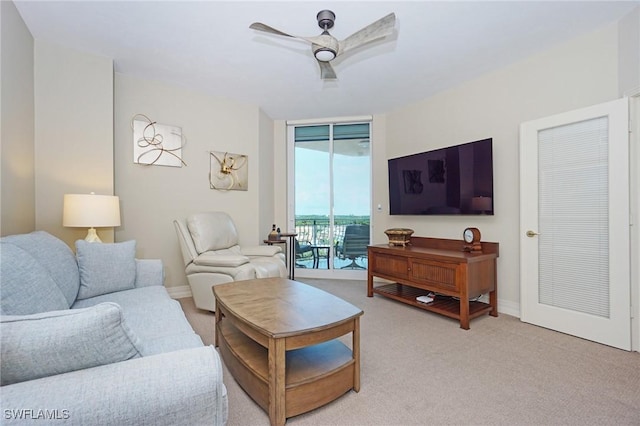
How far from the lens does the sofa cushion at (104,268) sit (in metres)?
2.05

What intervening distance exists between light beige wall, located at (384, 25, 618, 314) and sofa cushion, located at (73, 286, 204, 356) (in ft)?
9.98

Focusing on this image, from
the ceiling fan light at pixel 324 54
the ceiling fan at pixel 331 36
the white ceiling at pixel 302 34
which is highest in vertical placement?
the white ceiling at pixel 302 34

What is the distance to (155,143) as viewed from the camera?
137 inches

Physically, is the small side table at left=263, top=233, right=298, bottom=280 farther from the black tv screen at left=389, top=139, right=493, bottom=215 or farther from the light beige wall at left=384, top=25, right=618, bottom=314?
the light beige wall at left=384, top=25, right=618, bottom=314

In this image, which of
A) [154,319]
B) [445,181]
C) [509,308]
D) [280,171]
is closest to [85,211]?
[154,319]

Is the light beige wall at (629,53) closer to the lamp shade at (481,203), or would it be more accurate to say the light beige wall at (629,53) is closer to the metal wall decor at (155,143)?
the lamp shade at (481,203)

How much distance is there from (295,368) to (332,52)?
83.3 inches

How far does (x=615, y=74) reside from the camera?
94.3 inches

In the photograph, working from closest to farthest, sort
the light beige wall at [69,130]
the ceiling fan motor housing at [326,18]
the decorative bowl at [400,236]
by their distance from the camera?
the ceiling fan motor housing at [326,18] → the light beige wall at [69,130] → the decorative bowl at [400,236]

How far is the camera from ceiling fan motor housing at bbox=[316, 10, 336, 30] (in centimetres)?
220

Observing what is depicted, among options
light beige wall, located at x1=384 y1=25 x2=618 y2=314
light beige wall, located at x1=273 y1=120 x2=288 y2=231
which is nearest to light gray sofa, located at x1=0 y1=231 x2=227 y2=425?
light beige wall, located at x1=384 y1=25 x2=618 y2=314

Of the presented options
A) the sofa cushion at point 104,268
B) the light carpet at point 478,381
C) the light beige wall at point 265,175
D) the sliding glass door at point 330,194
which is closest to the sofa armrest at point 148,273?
the sofa cushion at point 104,268

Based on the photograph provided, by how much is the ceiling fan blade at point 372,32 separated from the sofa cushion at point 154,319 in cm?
212

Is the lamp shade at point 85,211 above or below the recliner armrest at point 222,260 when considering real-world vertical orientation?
above
